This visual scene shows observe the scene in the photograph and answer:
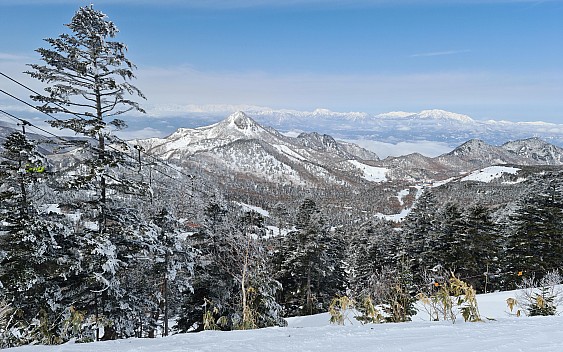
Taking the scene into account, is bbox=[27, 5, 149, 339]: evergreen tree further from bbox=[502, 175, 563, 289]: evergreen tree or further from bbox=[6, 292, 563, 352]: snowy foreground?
bbox=[502, 175, 563, 289]: evergreen tree

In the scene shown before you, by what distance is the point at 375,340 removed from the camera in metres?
4.24

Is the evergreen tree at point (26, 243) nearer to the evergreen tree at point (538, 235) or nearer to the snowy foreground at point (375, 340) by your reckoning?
the snowy foreground at point (375, 340)

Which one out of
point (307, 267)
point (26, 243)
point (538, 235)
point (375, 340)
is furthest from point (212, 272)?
point (538, 235)

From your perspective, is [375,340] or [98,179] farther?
[98,179]

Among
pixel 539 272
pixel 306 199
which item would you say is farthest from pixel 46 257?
pixel 539 272

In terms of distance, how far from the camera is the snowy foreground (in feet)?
12.3

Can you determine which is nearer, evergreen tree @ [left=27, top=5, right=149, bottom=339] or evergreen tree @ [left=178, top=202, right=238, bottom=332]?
evergreen tree @ [left=27, top=5, right=149, bottom=339]

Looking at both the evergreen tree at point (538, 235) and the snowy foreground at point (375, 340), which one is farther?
the evergreen tree at point (538, 235)

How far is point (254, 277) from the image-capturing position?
41.8 feet

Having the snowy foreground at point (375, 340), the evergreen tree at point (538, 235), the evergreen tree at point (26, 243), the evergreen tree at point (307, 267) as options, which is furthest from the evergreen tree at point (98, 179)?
the evergreen tree at point (538, 235)

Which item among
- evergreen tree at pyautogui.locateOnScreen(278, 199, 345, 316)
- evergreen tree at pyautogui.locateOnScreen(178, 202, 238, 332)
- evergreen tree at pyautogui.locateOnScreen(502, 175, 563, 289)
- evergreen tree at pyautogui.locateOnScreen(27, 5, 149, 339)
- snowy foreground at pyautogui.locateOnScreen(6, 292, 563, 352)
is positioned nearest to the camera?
snowy foreground at pyautogui.locateOnScreen(6, 292, 563, 352)

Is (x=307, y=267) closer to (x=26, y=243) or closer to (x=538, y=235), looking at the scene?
(x=538, y=235)

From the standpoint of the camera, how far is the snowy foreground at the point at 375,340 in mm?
3742

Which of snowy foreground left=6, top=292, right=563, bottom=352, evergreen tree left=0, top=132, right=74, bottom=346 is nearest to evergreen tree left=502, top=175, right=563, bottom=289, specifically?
snowy foreground left=6, top=292, right=563, bottom=352
